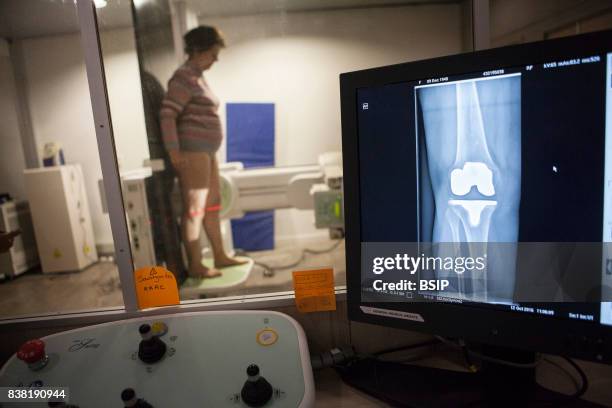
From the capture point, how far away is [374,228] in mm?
620

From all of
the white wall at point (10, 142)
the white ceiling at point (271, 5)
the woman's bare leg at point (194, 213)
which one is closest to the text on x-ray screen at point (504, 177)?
the woman's bare leg at point (194, 213)

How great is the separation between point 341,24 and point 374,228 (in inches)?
128

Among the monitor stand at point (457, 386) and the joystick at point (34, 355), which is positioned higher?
the joystick at point (34, 355)

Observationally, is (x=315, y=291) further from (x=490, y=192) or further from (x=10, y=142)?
(x=10, y=142)

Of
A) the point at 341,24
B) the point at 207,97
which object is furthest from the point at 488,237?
the point at 341,24

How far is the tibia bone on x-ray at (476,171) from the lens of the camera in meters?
0.52

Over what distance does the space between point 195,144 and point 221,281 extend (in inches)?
32.0

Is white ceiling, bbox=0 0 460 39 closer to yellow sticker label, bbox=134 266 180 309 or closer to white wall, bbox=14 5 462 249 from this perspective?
white wall, bbox=14 5 462 249

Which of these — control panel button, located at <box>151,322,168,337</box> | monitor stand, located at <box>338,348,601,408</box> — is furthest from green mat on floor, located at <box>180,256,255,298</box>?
monitor stand, located at <box>338,348,601,408</box>

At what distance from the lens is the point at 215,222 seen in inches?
84.7

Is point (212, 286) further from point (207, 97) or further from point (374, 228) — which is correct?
point (374, 228)

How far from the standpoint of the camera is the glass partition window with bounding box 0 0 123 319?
296 centimetres

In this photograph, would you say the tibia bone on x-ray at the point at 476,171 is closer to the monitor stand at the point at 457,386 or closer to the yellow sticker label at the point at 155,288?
the monitor stand at the point at 457,386

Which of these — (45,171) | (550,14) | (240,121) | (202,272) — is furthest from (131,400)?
(45,171)
